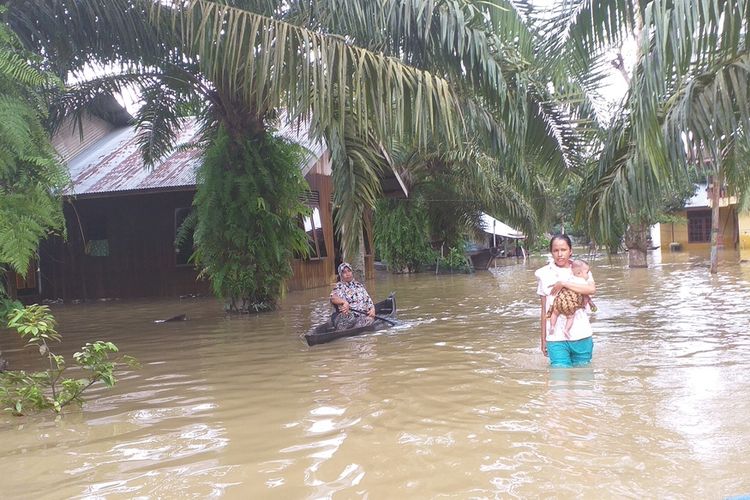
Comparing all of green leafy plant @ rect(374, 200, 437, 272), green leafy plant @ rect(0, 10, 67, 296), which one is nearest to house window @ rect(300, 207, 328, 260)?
green leafy plant @ rect(374, 200, 437, 272)

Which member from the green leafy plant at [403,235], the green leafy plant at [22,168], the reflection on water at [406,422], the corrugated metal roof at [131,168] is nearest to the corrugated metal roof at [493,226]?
the green leafy plant at [403,235]

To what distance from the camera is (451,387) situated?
6.16m

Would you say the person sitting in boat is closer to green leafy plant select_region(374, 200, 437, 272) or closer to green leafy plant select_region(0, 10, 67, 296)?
green leafy plant select_region(0, 10, 67, 296)

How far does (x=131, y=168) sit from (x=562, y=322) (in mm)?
14147

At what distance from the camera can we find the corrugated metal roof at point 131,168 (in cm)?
1589

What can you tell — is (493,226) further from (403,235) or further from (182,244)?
(182,244)

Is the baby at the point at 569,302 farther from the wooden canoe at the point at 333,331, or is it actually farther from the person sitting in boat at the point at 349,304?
the person sitting in boat at the point at 349,304

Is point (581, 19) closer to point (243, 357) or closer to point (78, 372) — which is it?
point (243, 357)

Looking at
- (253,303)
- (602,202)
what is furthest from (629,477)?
(253,303)

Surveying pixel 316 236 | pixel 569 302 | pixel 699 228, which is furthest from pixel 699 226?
pixel 569 302

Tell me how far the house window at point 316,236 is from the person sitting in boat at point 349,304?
817cm

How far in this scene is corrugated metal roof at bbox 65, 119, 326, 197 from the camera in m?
15.9

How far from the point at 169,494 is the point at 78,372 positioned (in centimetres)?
406

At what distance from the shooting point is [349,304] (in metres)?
9.91
